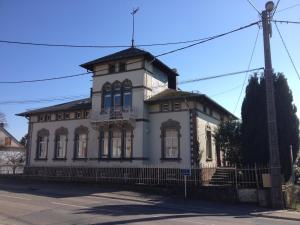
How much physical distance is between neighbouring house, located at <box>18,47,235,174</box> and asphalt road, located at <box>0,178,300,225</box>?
249 inches

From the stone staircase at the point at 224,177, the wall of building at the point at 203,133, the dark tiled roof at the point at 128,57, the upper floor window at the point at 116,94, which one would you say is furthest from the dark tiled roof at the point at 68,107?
the stone staircase at the point at 224,177

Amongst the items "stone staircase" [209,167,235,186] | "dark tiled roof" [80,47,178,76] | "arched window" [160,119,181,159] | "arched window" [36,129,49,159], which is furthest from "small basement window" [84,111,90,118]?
"stone staircase" [209,167,235,186]

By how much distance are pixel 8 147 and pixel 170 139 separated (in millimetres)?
41677

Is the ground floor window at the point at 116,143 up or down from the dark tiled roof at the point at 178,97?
down

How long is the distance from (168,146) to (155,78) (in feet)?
20.3

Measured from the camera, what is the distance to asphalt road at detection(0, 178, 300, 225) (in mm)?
12242

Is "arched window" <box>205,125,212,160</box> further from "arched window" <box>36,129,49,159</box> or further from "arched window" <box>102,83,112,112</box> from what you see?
"arched window" <box>36,129,49,159</box>

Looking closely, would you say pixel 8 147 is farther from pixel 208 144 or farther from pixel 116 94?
pixel 208 144

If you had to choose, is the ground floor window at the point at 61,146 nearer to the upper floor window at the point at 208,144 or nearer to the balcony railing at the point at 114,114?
the balcony railing at the point at 114,114

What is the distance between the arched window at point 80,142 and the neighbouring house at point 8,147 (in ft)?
92.1

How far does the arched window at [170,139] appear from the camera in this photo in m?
26.0

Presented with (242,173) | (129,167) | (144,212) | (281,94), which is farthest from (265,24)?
(129,167)

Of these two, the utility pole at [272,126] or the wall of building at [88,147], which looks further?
the wall of building at [88,147]

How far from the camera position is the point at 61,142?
31844 mm
